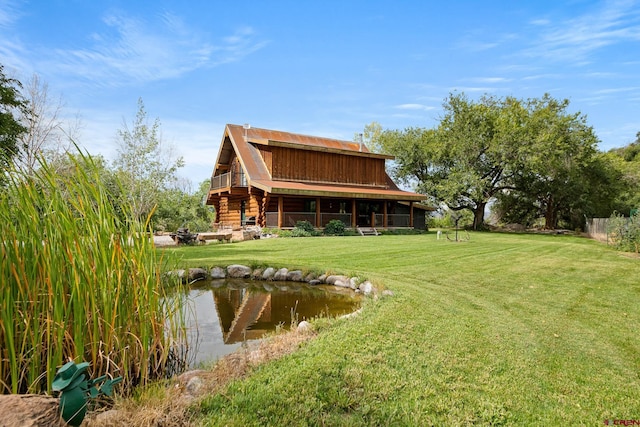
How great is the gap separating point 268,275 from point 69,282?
18.5 ft

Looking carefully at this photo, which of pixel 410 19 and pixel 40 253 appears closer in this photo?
pixel 40 253

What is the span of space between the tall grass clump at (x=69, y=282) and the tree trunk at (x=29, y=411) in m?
0.60

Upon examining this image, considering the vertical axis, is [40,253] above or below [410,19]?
below

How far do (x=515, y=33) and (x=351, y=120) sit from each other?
27.7 metres

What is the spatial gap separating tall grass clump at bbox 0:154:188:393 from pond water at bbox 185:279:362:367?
3.26ft

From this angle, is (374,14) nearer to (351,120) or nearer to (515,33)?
(515,33)

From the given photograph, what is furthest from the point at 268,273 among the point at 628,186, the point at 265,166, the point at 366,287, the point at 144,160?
the point at 628,186

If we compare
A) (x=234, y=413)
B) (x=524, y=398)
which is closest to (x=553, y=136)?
(x=524, y=398)

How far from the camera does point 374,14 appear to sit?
400 inches

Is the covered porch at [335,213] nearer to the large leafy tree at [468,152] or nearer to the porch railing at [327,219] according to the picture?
the porch railing at [327,219]

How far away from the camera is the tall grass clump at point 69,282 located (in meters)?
2.07

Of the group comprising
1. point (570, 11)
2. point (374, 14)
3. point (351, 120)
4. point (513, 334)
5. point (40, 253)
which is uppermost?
point (351, 120)

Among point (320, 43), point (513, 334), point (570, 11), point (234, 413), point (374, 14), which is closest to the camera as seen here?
point (234, 413)

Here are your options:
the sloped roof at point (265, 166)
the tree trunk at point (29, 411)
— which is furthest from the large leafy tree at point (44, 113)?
the tree trunk at point (29, 411)
